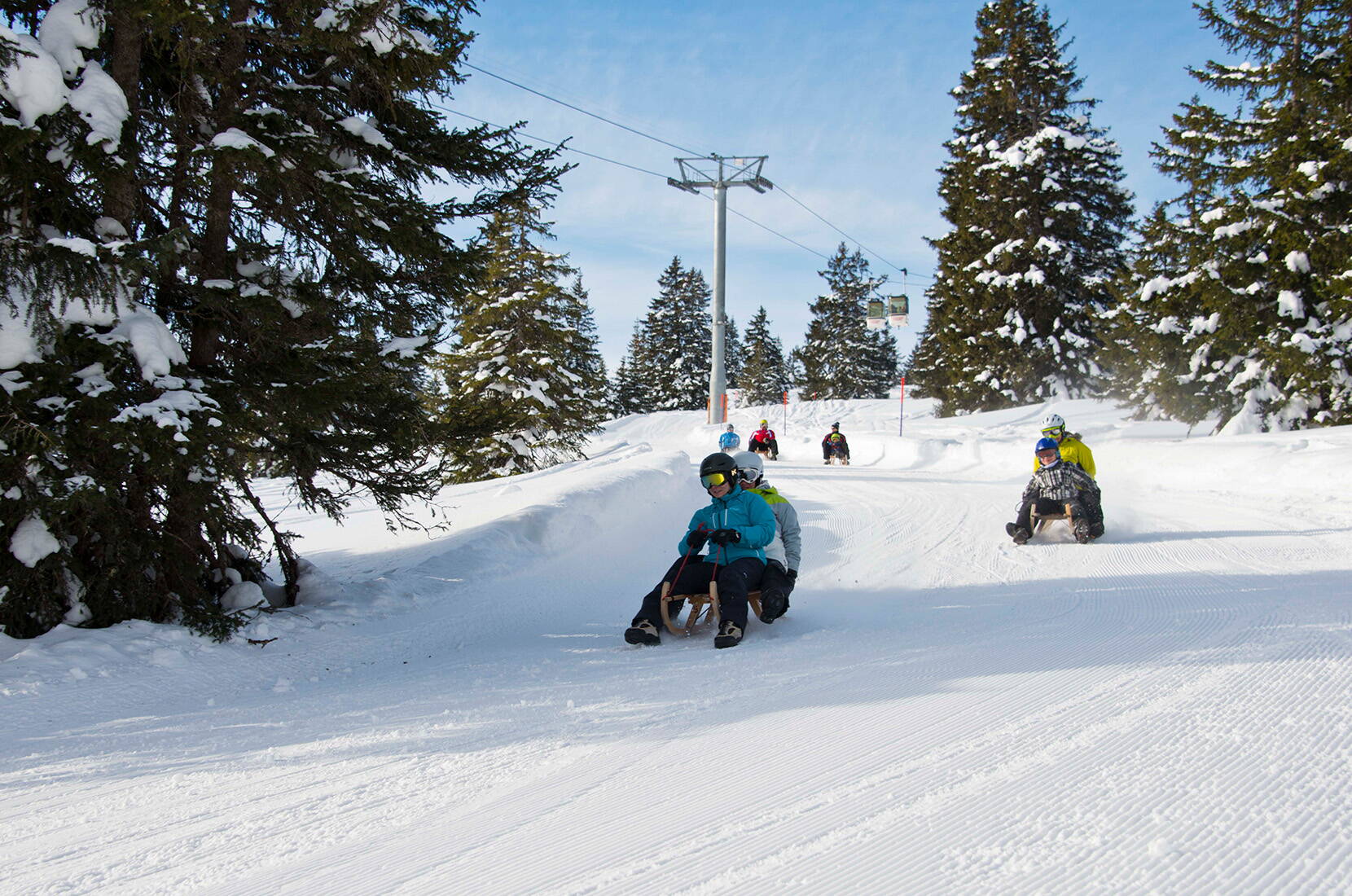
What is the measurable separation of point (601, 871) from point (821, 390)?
215 ft

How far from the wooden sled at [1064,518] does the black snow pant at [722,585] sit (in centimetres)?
535

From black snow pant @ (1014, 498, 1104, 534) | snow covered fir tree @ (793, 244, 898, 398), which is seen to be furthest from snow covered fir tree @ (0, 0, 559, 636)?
snow covered fir tree @ (793, 244, 898, 398)

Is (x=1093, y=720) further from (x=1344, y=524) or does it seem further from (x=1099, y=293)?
(x=1099, y=293)

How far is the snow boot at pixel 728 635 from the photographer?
5391mm

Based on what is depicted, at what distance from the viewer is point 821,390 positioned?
6638 centimetres

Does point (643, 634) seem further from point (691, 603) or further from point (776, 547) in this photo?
point (776, 547)

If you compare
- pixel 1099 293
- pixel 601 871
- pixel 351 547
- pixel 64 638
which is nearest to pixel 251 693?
pixel 64 638

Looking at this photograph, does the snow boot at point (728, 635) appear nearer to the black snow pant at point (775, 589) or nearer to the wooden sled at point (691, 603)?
the wooden sled at point (691, 603)

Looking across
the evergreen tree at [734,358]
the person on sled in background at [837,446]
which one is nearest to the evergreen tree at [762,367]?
the evergreen tree at [734,358]

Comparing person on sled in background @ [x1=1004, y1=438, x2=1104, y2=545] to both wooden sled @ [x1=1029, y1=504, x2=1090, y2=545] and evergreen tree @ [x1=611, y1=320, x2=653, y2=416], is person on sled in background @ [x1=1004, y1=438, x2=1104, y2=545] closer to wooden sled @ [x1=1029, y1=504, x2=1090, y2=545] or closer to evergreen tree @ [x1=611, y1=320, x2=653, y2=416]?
wooden sled @ [x1=1029, y1=504, x2=1090, y2=545]

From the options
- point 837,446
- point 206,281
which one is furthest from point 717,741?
point 837,446

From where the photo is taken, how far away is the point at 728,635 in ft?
17.8

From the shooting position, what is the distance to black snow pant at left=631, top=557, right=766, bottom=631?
223 inches

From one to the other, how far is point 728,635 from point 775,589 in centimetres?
73
